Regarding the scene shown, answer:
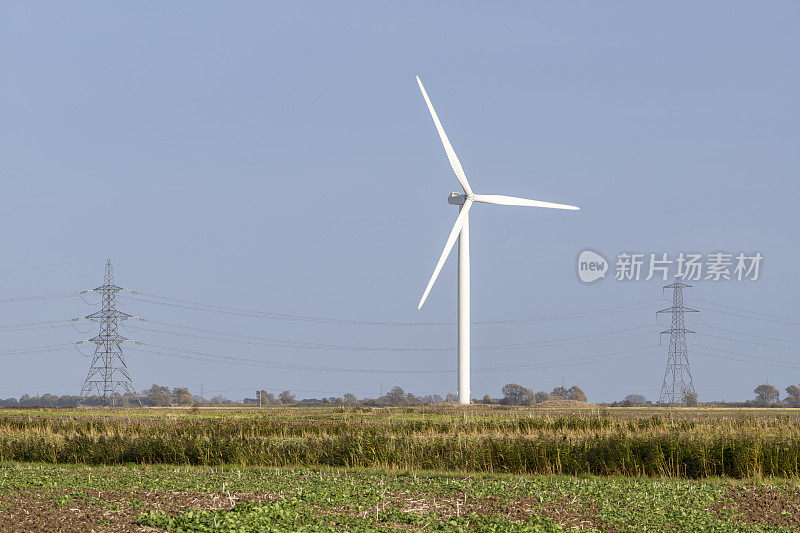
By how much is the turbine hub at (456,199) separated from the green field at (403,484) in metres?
49.5

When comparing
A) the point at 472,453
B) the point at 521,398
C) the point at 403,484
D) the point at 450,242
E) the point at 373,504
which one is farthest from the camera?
the point at 521,398

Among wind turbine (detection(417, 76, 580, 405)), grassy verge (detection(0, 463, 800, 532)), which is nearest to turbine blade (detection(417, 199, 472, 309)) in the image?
wind turbine (detection(417, 76, 580, 405))

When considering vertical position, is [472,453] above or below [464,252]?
below

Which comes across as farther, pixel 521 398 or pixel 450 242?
pixel 521 398

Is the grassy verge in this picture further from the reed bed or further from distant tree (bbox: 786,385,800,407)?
distant tree (bbox: 786,385,800,407)

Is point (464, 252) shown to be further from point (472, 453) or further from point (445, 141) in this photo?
point (472, 453)

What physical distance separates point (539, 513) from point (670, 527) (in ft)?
10.8

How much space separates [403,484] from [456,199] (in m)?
68.9

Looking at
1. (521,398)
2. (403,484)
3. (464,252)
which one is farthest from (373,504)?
(521,398)

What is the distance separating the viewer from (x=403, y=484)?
28688mm

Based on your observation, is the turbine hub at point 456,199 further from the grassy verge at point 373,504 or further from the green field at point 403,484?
the grassy verge at point 373,504

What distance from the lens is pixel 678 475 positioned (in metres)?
34.9

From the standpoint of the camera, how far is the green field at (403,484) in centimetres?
Result: 2192

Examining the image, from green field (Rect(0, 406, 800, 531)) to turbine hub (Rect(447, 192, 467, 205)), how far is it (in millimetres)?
49496
